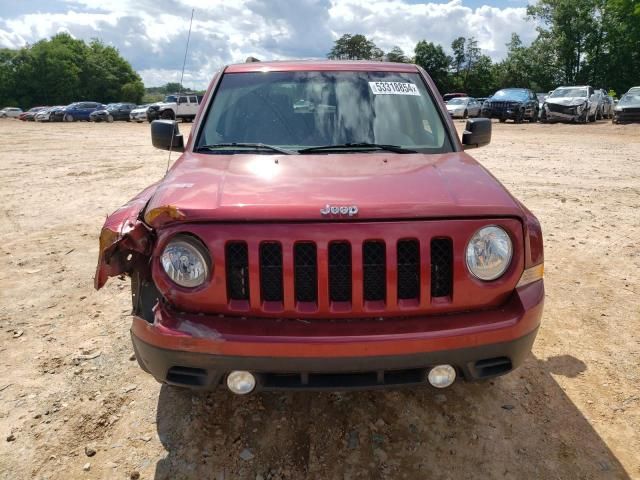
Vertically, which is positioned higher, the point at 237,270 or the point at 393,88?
the point at 393,88

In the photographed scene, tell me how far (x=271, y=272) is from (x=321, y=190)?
0.44 metres

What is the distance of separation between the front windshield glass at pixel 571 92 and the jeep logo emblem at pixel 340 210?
87.3 feet

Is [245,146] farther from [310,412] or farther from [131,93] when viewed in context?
[131,93]

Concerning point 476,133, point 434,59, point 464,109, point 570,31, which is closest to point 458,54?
point 434,59

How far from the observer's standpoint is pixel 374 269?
214cm

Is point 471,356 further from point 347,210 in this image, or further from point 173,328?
point 173,328

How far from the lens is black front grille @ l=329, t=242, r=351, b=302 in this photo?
2130 millimetres

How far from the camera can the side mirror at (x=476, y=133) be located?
12.8 ft

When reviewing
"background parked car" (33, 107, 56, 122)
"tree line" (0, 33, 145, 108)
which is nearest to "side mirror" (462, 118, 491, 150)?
"background parked car" (33, 107, 56, 122)

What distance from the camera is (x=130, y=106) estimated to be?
41312mm

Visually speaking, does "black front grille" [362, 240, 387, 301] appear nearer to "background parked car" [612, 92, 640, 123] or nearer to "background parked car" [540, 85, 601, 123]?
"background parked car" [612, 92, 640, 123]

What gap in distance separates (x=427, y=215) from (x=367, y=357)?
64 centimetres

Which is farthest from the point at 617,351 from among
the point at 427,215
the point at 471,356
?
the point at 427,215

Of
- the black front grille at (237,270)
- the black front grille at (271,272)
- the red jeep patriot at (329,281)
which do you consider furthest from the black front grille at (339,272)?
the black front grille at (237,270)
